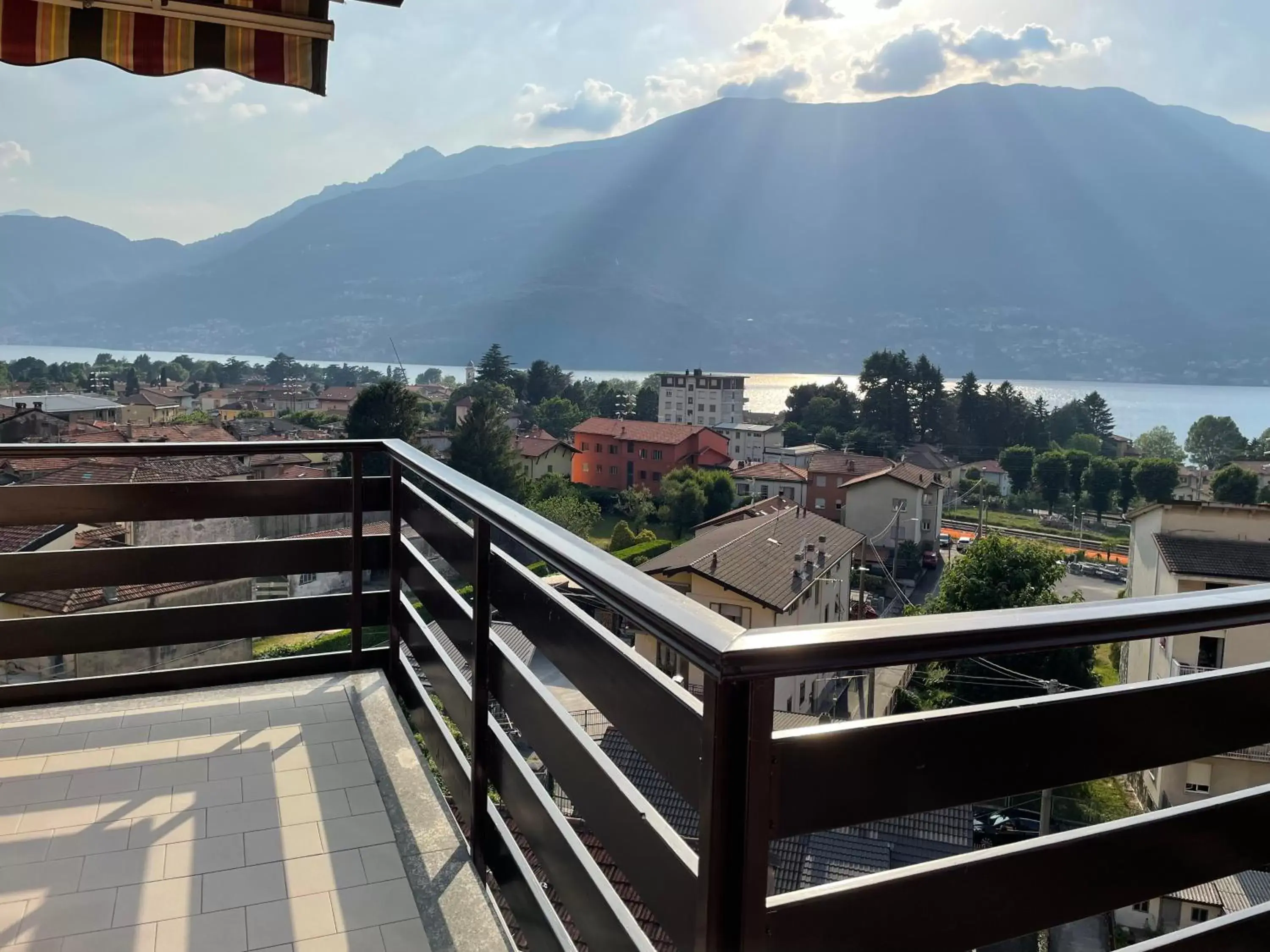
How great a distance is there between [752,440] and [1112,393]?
10435cm

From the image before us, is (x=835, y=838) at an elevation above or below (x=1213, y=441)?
below

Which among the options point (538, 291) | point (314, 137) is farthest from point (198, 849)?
point (538, 291)

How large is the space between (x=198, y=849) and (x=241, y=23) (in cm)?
183

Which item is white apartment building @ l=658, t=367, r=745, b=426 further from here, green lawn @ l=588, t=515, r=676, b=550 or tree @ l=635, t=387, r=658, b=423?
green lawn @ l=588, t=515, r=676, b=550

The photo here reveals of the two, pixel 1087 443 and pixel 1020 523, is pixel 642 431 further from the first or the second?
pixel 1087 443

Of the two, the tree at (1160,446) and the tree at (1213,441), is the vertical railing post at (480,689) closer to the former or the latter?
the tree at (1160,446)

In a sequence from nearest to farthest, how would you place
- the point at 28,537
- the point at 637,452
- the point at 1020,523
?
the point at 28,537
the point at 1020,523
the point at 637,452

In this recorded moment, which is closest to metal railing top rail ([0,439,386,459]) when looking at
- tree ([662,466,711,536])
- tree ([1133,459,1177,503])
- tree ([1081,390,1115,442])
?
tree ([662,466,711,536])

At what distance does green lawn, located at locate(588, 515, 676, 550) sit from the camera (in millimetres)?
36125

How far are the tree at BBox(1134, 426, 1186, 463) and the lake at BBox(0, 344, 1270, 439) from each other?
45.6ft

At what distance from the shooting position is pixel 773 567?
18.0 metres

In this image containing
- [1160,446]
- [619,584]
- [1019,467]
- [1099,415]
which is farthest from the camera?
[1099,415]

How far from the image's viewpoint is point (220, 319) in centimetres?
16350

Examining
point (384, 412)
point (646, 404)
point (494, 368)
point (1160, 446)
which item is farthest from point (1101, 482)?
point (494, 368)
